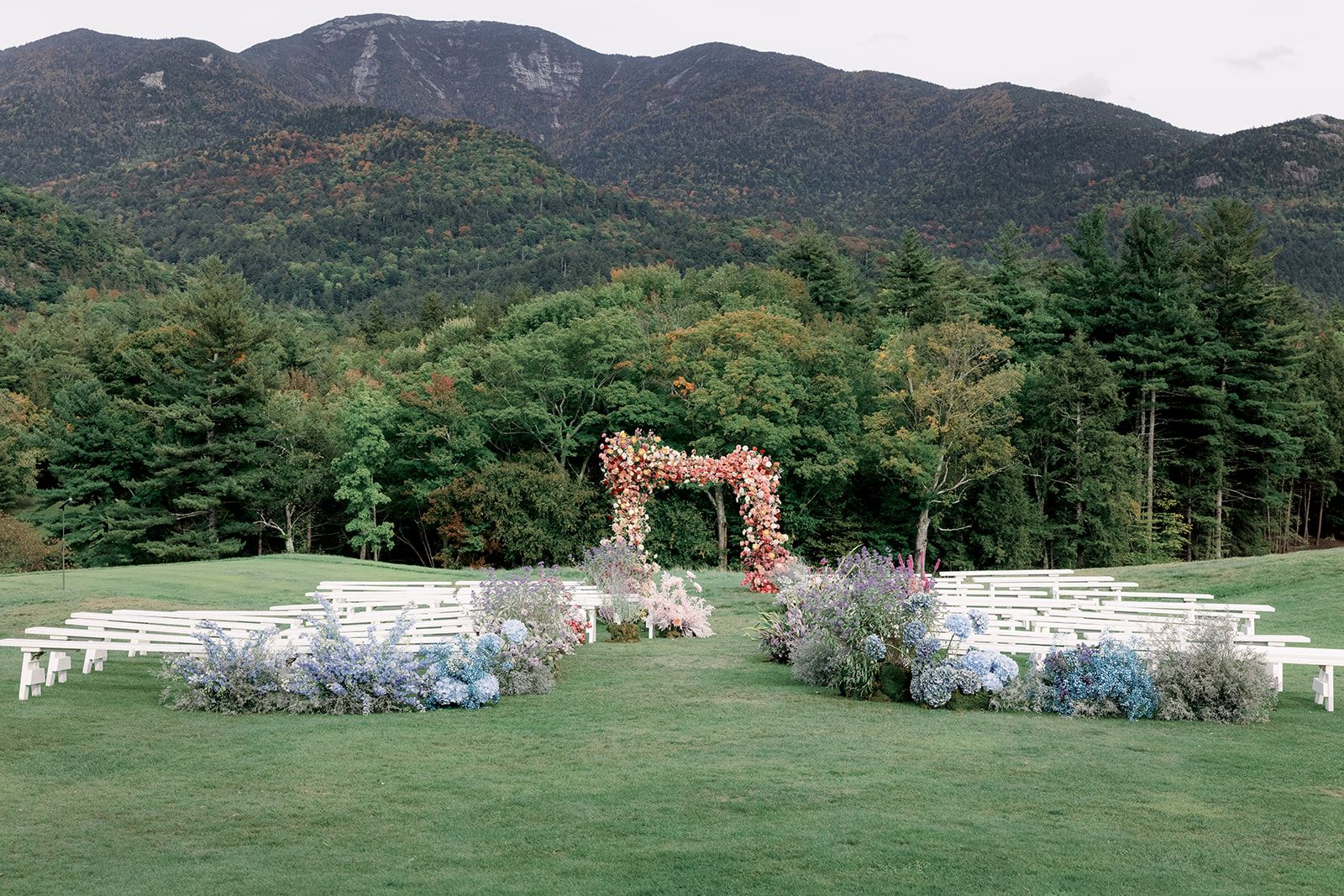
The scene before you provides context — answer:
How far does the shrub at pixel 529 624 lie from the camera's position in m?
10.9

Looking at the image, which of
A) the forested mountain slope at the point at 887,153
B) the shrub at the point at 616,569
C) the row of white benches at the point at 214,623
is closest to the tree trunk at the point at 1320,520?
A: the forested mountain slope at the point at 887,153

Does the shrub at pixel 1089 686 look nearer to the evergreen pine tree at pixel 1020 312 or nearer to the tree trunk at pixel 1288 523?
the evergreen pine tree at pixel 1020 312

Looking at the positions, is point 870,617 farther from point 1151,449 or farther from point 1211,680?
point 1151,449

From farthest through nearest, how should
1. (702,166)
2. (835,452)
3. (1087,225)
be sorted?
1. (702,166)
2. (1087,225)
3. (835,452)

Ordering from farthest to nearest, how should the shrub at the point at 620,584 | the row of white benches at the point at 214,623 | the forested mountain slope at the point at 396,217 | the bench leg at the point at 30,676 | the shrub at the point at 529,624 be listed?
the forested mountain slope at the point at 396,217 < the shrub at the point at 620,584 < the shrub at the point at 529,624 < the row of white benches at the point at 214,623 < the bench leg at the point at 30,676

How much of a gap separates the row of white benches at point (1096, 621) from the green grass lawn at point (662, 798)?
52 centimetres

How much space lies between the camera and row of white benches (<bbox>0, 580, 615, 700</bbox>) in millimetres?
10492

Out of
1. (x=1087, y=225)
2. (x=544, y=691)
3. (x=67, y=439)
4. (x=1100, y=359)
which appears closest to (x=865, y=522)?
(x=1100, y=359)

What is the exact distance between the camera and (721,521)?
41906mm

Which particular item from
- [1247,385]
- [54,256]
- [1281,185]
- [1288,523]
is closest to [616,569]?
[1247,385]

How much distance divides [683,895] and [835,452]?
120ft

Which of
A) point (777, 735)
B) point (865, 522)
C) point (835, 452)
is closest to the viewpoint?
point (777, 735)

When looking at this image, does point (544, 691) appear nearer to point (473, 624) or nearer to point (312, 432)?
point (473, 624)

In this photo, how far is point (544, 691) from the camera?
1098 centimetres
